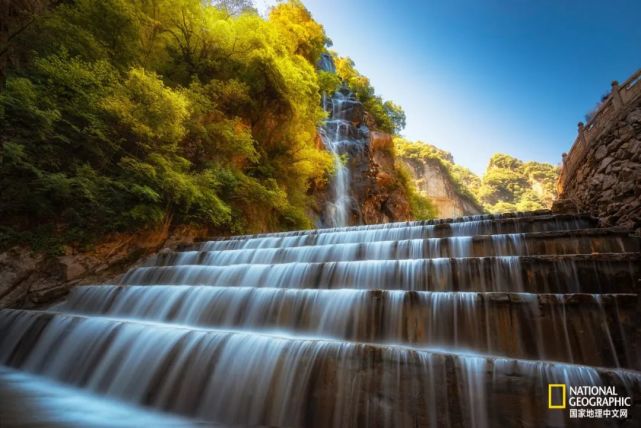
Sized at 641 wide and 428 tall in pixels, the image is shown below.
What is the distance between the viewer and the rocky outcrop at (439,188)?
41.4 m

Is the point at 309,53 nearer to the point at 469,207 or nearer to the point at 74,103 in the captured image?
the point at 74,103

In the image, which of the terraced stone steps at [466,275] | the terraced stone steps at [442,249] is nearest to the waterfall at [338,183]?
the terraced stone steps at [442,249]

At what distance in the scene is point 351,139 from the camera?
19812 millimetres

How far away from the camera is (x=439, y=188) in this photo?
41.7 metres

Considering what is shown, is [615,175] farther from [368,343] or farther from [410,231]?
[368,343]

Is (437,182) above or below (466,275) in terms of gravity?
above

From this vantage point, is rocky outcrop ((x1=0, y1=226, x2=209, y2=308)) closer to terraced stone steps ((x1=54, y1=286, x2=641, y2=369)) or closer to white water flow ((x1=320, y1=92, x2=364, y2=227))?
terraced stone steps ((x1=54, y1=286, x2=641, y2=369))

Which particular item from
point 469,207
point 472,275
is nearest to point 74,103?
point 472,275

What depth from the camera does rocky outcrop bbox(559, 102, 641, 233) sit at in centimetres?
480

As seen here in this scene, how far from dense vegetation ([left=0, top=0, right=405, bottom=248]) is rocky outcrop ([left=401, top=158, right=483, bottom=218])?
32.1m

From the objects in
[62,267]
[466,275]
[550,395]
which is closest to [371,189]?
[466,275]

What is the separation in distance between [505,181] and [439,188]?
15092 mm

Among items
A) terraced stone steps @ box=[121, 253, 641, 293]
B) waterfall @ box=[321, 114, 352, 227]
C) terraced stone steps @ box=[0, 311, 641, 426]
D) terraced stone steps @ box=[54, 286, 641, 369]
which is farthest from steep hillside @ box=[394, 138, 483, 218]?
terraced stone steps @ box=[0, 311, 641, 426]

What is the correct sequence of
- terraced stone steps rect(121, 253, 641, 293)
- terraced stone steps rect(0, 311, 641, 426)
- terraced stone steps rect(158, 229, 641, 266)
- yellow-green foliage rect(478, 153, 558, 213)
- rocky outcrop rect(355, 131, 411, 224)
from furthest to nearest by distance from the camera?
yellow-green foliage rect(478, 153, 558, 213) → rocky outcrop rect(355, 131, 411, 224) → terraced stone steps rect(158, 229, 641, 266) → terraced stone steps rect(121, 253, 641, 293) → terraced stone steps rect(0, 311, 641, 426)
